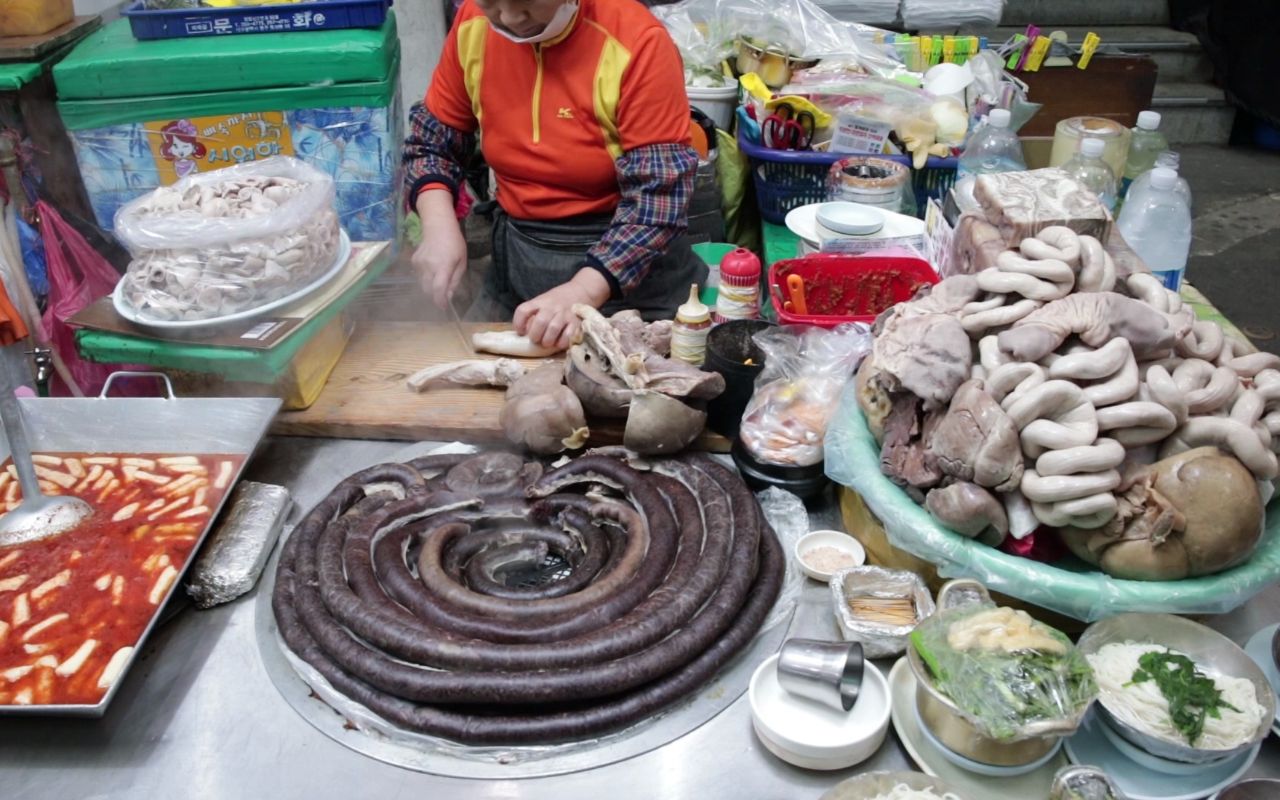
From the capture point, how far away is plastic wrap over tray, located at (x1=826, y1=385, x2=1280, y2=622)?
5.50ft

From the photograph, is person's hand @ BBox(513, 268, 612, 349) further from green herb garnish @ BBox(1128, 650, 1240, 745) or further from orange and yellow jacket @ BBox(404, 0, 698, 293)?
green herb garnish @ BBox(1128, 650, 1240, 745)

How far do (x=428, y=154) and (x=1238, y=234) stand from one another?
21.7 ft

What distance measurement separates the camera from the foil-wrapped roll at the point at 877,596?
178 centimetres

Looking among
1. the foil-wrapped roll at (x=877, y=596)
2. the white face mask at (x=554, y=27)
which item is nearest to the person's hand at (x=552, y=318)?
the white face mask at (x=554, y=27)

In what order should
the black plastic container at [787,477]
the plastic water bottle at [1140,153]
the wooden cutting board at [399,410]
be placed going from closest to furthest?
the black plastic container at [787,477]
the wooden cutting board at [399,410]
the plastic water bottle at [1140,153]

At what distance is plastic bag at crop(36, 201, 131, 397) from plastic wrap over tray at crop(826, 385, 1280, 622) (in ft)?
9.71

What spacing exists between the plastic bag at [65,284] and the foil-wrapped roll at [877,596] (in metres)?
2.84

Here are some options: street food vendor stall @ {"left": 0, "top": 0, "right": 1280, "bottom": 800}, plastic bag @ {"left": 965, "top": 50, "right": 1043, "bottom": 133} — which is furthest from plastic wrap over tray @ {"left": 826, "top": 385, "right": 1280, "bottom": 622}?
plastic bag @ {"left": 965, "top": 50, "right": 1043, "bottom": 133}

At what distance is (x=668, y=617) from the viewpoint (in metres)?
1.78

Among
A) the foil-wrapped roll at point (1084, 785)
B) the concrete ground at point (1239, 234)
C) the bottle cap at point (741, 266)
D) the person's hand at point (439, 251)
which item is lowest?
the concrete ground at point (1239, 234)

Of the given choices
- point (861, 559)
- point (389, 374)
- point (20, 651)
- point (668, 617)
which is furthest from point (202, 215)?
point (861, 559)

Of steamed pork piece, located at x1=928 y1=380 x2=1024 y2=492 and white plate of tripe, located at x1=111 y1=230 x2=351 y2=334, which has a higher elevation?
steamed pork piece, located at x1=928 y1=380 x2=1024 y2=492

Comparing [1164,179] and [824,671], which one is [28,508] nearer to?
[824,671]

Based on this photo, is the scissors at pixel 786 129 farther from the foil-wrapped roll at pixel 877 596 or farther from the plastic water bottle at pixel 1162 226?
the foil-wrapped roll at pixel 877 596
